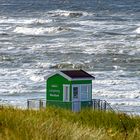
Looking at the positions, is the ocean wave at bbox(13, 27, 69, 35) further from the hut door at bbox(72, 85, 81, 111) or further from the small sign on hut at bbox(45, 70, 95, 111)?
the hut door at bbox(72, 85, 81, 111)

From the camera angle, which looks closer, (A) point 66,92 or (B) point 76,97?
(A) point 66,92

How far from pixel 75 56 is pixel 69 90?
26153mm

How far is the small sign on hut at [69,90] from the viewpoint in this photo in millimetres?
17562

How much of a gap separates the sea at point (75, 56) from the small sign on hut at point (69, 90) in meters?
3.49

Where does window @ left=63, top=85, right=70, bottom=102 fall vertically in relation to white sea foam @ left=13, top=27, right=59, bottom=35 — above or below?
above

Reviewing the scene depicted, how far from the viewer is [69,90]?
17.7m

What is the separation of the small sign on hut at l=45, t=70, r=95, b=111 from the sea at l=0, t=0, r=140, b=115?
3.49m

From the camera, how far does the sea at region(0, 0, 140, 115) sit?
1091 inches

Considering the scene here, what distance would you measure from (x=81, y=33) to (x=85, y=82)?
43.6m

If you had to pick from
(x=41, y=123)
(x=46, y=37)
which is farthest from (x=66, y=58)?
(x=41, y=123)

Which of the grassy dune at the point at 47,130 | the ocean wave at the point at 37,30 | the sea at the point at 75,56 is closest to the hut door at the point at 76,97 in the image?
the sea at the point at 75,56

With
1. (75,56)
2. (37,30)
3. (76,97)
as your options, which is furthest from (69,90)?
(37,30)

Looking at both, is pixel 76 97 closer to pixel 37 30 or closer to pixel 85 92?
pixel 85 92

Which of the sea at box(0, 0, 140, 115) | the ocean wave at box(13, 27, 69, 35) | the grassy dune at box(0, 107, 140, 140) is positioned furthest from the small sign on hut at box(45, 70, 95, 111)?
the ocean wave at box(13, 27, 69, 35)
